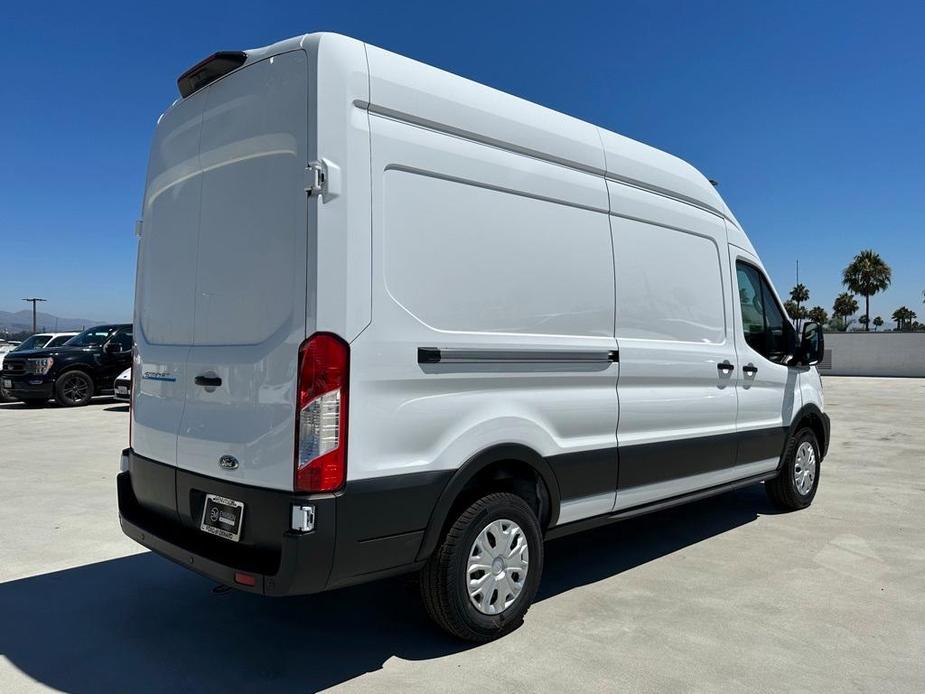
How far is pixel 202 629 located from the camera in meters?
3.57

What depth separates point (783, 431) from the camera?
5.59 m

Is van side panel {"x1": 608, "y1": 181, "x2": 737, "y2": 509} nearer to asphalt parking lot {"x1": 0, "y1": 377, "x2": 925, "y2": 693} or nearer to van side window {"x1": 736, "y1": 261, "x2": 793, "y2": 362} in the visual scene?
van side window {"x1": 736, "y1": 261, "x2": 793, "y2": 362}

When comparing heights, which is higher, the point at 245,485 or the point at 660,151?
the point at 660,151

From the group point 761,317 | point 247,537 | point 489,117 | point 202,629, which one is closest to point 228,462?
point 247,537

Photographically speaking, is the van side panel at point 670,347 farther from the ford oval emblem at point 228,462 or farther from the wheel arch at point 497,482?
the ford oval emblem at point 228,462

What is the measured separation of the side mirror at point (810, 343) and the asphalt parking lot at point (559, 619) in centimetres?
133

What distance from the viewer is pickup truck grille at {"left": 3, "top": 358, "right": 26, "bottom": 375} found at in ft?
47.8

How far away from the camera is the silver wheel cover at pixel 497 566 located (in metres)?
3.30

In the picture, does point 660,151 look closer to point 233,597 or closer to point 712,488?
point 712,488

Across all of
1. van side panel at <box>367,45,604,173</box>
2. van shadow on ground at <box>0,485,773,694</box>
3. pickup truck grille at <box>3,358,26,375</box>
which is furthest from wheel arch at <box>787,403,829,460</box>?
pickup truck grille at <box>3,358,26,375</box>

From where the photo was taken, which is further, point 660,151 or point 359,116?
point 660,151

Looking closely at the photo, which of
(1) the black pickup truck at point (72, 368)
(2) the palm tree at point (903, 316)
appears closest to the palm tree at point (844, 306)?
(2) the palm tree at point (903, 316)

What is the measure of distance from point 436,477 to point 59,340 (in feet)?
52.4

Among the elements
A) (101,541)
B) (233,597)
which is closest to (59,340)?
(101,541)
